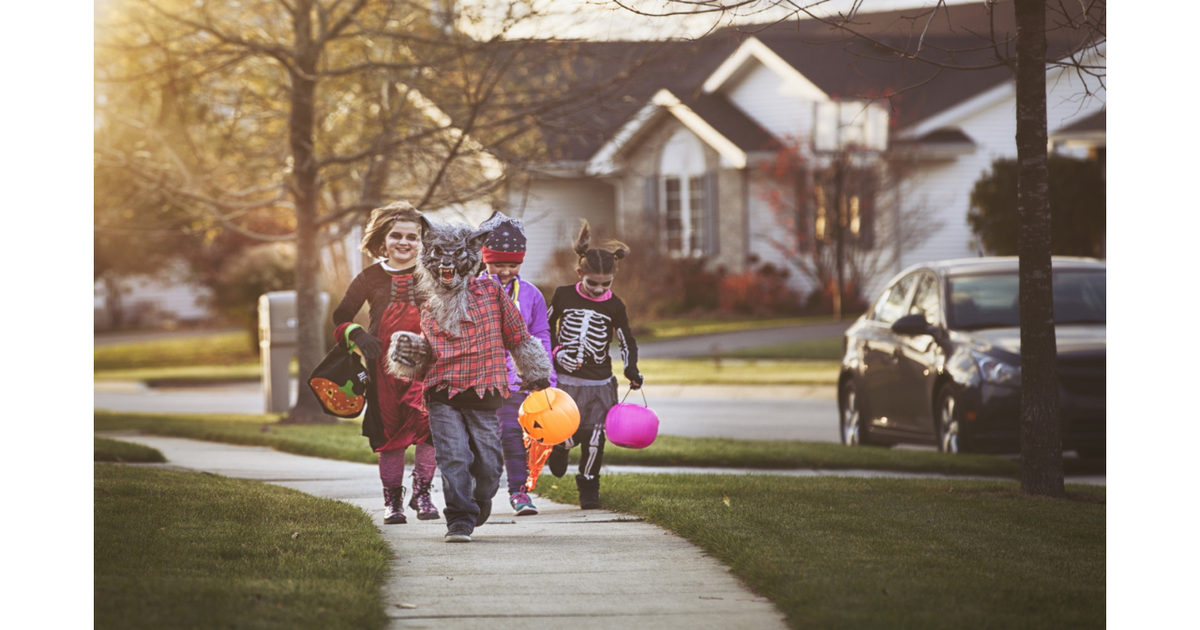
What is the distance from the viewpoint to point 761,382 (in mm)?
19016

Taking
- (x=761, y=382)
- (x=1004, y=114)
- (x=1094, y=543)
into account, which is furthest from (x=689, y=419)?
(x=1004, y=114)

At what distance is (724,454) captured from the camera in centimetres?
1075

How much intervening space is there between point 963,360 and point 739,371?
9974 millimetres

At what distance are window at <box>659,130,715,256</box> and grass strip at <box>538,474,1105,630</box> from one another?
2131 cm

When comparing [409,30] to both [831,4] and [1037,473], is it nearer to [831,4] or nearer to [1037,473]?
[831,4]

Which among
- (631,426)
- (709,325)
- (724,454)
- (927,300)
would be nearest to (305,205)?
(724,454)

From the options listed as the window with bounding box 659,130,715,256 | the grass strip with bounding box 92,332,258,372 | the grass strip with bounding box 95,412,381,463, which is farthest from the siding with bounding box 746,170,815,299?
the grass strip with bounding box 95,412,381,463

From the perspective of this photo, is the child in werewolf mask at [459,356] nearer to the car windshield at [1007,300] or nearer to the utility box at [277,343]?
the car windshield at [1007,300]

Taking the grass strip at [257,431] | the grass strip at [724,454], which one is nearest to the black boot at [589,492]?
the grass strip at [724,454]

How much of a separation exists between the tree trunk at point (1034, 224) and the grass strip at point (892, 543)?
2.15ft

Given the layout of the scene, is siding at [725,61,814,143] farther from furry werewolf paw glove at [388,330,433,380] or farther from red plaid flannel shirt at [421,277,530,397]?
furry werewolf paw glove at [388,330,433,380]

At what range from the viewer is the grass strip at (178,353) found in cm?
2728

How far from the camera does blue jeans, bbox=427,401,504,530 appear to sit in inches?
263

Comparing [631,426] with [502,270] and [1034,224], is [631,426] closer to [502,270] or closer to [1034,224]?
[502,270]
